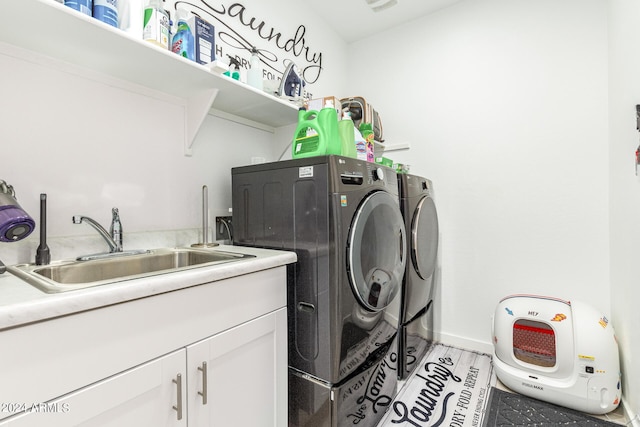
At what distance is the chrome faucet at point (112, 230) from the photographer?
1.27 m

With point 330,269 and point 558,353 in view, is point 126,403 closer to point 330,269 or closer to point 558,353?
point 330,269

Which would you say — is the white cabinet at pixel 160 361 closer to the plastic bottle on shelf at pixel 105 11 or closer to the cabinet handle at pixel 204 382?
the cabinet handle at pixel 204 382

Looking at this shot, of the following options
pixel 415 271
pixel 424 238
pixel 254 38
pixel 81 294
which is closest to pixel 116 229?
pixel 81 294

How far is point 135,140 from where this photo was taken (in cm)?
151

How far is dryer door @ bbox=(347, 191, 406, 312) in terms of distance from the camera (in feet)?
4.63

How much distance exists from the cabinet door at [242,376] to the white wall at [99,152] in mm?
804

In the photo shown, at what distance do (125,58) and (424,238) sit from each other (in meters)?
2.09

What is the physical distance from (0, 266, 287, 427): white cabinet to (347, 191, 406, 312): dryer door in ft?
1.20

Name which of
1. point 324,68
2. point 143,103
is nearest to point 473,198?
point 324,68

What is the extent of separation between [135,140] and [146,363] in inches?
44.9

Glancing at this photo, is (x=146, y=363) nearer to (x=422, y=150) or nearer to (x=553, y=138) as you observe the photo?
(x=422, y=150)

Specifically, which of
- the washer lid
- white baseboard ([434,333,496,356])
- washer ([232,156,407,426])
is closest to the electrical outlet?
washer ([232,156,407,426])

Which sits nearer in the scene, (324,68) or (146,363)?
(146,363)

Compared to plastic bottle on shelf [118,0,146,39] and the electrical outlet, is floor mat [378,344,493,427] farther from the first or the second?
plastic bottle on shelf [118,0,146,39]
